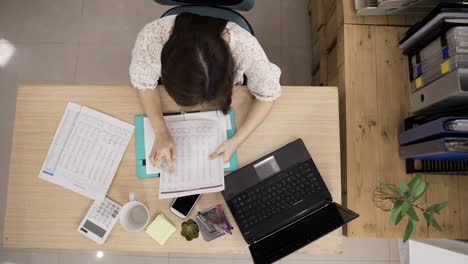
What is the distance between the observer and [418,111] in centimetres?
126

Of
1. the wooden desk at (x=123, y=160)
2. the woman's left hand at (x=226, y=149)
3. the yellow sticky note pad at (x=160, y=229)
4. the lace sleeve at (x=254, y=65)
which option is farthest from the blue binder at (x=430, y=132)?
the yellow sticky note pad at (x=160, y=229)

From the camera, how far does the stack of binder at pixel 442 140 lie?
985 millimetres

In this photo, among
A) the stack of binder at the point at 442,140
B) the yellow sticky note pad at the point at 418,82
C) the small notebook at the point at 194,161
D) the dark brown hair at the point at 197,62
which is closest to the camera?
Answer: the dark brown hair at the point at 197,62

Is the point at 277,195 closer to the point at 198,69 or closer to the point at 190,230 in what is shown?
the point at 190,230

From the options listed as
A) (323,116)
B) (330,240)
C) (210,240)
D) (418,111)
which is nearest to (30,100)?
(210,240)

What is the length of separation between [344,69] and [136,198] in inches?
36.9

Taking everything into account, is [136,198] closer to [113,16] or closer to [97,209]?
[97,209]

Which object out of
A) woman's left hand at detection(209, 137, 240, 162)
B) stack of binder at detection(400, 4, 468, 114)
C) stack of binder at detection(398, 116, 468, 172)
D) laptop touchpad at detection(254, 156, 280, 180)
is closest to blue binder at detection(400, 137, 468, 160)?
stack of binder at detection(398, 116, 468, 172)

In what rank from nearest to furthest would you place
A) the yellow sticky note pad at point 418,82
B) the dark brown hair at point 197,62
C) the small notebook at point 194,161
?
the dark brown hair at point 197,62
the small notebook at point 194,161
the yellow sticky note pad at point 418,82

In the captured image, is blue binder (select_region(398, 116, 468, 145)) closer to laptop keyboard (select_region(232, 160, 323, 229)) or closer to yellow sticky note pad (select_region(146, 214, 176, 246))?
laptop keyboard (select_region(232, 160, 323, 229))

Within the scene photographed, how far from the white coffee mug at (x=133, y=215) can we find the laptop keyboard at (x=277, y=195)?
0.96 ft

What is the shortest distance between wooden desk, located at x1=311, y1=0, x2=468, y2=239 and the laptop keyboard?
27cm

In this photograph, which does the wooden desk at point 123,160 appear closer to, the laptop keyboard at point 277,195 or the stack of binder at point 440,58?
the laptop keyboard at point 277,195

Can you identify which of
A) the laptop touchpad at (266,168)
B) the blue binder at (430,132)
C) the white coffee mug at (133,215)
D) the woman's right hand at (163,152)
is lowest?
the white coffee mug at (133,215)
